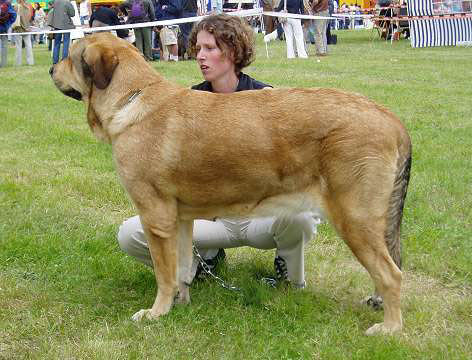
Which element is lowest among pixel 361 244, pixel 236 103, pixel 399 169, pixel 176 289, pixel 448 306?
pixel 448 306

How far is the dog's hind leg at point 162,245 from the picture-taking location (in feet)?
13.5

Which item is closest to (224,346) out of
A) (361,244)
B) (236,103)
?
(361,244)

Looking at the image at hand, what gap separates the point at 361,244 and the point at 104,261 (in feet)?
7.52

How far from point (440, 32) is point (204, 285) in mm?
22368

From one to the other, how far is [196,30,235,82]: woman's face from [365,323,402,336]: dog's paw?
2130mm

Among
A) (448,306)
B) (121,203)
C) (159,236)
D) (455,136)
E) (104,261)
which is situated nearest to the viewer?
(159,236)

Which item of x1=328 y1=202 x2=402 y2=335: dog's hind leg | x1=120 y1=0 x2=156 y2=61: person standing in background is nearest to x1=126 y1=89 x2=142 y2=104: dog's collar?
x1=328 y1=202 x2=402 y2=335: dog's hind leg

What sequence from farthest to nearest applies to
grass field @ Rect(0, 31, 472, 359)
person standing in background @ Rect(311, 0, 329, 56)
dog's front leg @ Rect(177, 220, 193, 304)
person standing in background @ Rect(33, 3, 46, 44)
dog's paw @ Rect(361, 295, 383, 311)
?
1. person standing in background @ Rect(33, 3, 46, 44)
2. person standing in background @ Rect(311, 0, 329, 56)
3. dog's front leg @ Rect(177, 220, 193, 304)
4. dog's paw @ Rect(361, 295, 383, 311)
5. grass field @ Rect(0, 31, 472, 359)

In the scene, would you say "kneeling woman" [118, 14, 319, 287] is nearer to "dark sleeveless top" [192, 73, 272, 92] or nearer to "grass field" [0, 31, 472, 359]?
"dark sleeveless top" [192, 73, 272, 92]

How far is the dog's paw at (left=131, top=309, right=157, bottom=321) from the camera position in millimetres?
4277

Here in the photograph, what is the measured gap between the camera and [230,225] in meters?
4.64

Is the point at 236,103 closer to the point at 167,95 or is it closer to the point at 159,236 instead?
the point at 167,95

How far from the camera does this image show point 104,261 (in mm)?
5227

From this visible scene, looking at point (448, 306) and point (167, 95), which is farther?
point (448, 306)
